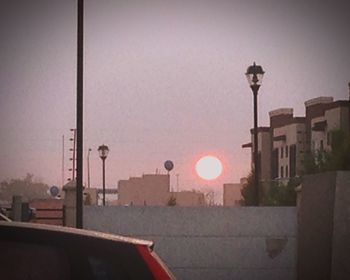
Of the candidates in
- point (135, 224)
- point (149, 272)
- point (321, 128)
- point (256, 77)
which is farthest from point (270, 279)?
point (321, 128)

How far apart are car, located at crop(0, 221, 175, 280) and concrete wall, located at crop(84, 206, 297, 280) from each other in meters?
12.3

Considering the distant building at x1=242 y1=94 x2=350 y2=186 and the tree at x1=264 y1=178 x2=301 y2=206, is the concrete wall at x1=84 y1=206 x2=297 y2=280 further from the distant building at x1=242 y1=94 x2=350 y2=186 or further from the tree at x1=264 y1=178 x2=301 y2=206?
the distant building at x1=242 y1=94 x2=350 y2=186

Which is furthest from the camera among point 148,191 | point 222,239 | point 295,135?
point 148,191

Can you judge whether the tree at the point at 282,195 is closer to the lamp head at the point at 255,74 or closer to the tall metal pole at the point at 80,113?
the lamp head at the point at 255,74

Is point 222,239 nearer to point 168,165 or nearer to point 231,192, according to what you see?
point 168,165

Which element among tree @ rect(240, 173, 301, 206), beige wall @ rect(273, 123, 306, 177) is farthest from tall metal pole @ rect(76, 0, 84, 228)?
beige wall @ rect(273, 123, 306, 177)

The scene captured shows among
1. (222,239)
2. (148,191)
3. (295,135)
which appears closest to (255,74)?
(222,239)

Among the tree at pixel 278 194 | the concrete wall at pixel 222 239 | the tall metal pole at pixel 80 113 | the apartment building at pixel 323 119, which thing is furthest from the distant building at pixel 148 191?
the tall metal pole at pixel 80 113

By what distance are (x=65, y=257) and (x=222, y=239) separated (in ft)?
41.4

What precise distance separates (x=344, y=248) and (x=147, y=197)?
13685 centimetres

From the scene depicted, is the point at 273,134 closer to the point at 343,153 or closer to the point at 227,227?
the point at 343,153

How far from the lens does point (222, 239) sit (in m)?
15.9

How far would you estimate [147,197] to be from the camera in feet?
488

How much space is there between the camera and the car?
3367mm
